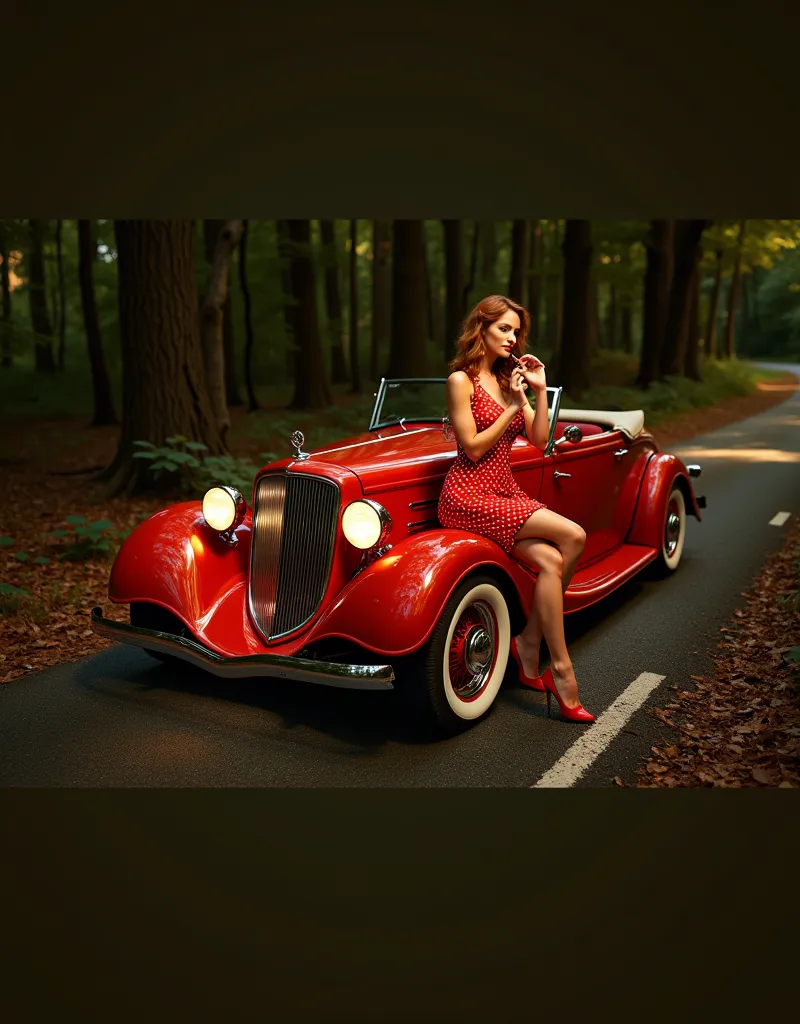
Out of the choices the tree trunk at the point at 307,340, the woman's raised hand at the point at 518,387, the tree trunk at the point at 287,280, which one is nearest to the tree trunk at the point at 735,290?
the tree trunk at the point at 307,340

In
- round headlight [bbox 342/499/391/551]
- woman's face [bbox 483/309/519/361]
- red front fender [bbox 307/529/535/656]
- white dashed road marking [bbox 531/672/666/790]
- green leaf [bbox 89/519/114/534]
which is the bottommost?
white dashed road marking [bbox 531/672/666/790]

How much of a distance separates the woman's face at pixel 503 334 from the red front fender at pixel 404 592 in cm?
87

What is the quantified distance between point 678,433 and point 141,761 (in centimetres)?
1217

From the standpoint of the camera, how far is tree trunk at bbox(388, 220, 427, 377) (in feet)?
41.8

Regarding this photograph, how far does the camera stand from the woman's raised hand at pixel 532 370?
13.1ft

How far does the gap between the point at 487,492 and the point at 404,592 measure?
30.1 inches

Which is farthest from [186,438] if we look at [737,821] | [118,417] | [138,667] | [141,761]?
[118,417]

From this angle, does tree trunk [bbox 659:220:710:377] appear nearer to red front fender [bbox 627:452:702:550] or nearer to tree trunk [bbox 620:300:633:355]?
tree trunk [bbox 620:300:633:355]

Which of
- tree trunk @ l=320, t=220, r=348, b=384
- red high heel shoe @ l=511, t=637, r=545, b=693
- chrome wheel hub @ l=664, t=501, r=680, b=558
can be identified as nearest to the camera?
red high heel shoe @ l=511, t=637, r=545, b=693

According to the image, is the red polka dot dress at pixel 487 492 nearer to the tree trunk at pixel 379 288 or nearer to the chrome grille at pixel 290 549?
the chrome grille at pixel 290 549

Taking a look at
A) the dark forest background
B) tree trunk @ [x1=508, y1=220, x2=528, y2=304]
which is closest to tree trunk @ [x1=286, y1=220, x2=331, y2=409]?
the dark forest background

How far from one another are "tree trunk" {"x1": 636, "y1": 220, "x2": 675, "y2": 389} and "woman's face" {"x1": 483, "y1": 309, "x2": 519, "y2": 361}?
1523 cm

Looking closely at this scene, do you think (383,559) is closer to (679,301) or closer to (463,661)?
(463,661)

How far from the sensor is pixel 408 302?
12891 millimetres
